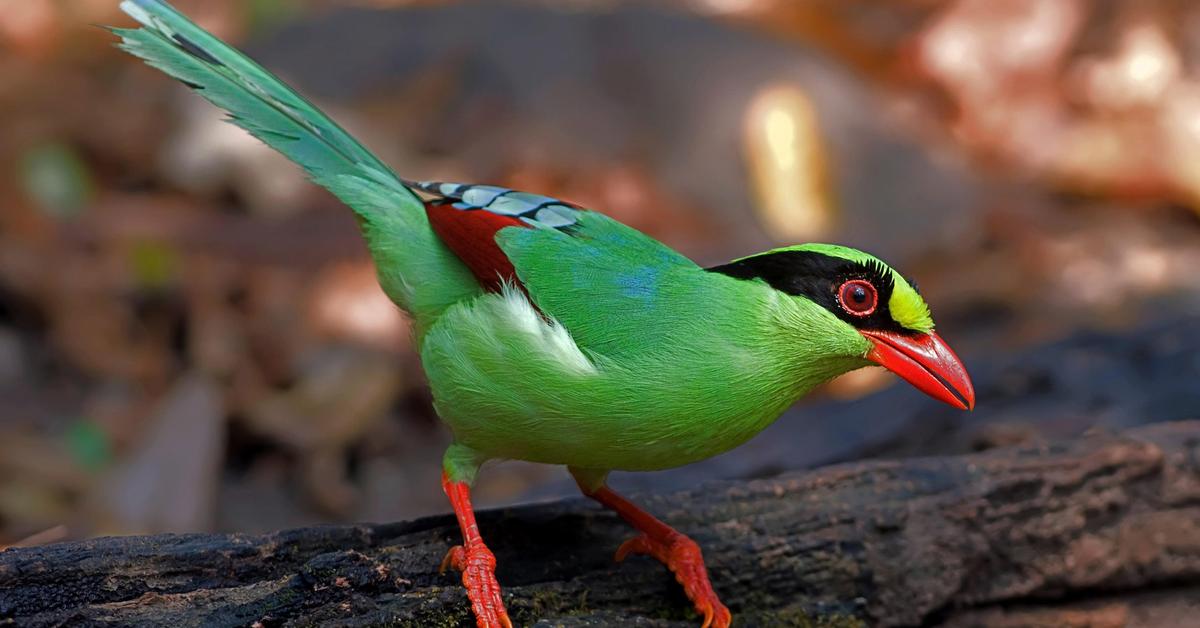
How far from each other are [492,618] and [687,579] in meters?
0.71

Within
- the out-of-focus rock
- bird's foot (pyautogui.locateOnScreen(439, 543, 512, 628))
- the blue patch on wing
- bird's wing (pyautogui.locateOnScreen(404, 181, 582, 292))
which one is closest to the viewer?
bird's foot (pyautogui.locateOnScreen(439, 543, 512, 628))

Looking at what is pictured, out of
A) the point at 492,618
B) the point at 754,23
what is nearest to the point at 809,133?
the point at 754,23

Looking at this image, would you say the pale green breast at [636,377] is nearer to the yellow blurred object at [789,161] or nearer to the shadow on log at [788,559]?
the shadow on log at [788,559]

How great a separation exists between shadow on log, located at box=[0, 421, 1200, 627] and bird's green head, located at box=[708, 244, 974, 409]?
3.08ft

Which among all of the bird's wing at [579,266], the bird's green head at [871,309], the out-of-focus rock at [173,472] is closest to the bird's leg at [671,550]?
the bird's wing at [579,266]

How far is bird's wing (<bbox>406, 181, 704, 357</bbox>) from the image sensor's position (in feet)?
10.2

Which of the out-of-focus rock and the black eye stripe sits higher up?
the out-of-focus rock

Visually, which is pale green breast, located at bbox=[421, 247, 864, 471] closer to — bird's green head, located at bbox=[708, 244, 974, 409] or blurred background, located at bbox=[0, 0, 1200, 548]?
bird's green head, located at bbox=[708, 244, 974, 409]

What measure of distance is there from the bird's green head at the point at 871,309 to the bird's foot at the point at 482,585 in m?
1.07

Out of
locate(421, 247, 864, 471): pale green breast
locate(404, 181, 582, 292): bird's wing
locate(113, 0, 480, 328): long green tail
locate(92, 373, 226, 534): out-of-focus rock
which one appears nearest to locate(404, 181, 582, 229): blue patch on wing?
locate(404, 181, 582, 292): bird's wing

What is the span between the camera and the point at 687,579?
3561 mm

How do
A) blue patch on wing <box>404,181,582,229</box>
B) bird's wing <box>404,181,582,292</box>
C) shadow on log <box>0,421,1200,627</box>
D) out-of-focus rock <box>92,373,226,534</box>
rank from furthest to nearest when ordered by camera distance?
out-of-focus rock <box>92,373,226,534</box> → blue patch on wing <box>404,181,582,229</box> → bird's wing <box>404,181,582,292</box> → shadow on log <box>0,421,1200,627</box>

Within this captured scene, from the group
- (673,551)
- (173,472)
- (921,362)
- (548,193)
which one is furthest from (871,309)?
(548,193)

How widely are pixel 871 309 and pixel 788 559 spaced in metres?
1.07
